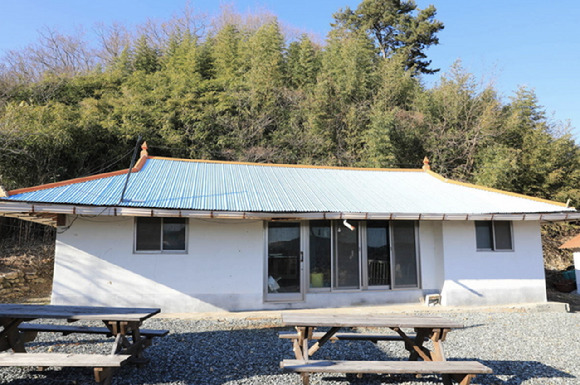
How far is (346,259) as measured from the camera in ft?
27.3

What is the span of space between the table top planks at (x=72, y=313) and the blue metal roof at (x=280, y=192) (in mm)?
2968

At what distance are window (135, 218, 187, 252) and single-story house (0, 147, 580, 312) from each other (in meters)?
0.02

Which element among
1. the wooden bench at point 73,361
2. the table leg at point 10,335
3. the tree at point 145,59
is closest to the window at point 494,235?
the wooden bench at point 73,361

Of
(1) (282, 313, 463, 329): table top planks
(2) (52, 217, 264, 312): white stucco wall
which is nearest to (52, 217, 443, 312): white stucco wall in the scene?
(2) (52, 217, 264, 312): white stucco wall

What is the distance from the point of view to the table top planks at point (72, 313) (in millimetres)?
3535

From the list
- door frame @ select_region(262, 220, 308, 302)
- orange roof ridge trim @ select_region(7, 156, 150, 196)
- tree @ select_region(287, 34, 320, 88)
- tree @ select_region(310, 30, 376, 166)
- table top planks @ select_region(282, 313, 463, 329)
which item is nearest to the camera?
table top planks @ select_region(282, 313, 463, 329)

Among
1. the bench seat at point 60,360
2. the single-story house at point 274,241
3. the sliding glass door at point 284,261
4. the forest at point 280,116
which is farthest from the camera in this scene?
the forest at point 280,116

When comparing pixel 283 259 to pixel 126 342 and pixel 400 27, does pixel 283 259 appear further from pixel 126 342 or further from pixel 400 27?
pixel 400 27

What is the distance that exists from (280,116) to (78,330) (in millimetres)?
13000

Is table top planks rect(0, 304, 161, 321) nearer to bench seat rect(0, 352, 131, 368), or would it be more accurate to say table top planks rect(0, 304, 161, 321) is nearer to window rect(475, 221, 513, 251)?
bench seat rect(0, 352, 131, 368)

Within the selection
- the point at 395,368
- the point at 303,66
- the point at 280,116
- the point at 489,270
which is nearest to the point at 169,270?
the point at 395,368

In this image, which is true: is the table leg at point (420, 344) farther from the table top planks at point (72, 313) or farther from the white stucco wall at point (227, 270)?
the white stucco wall at point (227, 270)

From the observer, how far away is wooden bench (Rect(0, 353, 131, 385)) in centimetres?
311

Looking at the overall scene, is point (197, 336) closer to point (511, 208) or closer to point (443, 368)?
point (443, 368)
